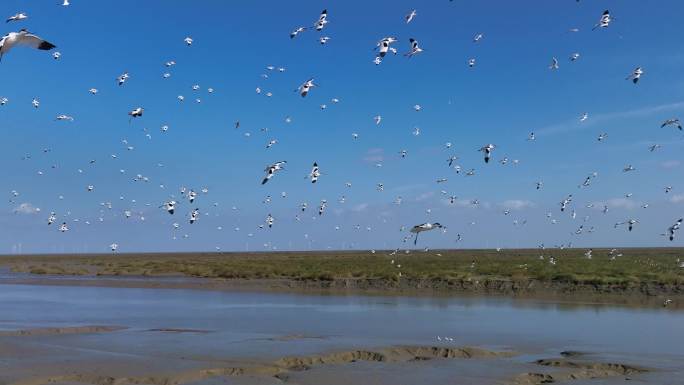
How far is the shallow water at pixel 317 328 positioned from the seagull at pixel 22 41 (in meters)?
8.28

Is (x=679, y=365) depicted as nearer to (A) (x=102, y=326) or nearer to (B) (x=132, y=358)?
(B) (x=132, y=358)

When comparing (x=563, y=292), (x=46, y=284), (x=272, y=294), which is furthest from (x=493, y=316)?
(x=46, y=284)

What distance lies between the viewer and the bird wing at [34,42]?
61.7ft

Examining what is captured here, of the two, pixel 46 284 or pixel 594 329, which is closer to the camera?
pixel 594 329

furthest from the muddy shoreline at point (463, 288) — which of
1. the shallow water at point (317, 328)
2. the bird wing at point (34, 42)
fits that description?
the bird wing at point (34, 42)

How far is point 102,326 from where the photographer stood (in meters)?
25.2

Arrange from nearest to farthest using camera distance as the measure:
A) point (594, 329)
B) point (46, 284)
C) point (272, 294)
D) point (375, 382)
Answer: point (375, 382), point (594, 329), point (272, 294), point (46, 284)

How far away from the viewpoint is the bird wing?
61.7ft

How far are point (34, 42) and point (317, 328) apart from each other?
13181 mm

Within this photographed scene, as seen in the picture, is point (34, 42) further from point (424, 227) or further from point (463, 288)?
point (463, 288)

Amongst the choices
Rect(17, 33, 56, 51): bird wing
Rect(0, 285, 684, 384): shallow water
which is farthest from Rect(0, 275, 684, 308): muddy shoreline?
Rect(17, 33, 56, 51): bird wing

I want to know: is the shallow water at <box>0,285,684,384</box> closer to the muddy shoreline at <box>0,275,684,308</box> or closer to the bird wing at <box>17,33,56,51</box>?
the muddy shoreline at <box>0,275,684,308</box>

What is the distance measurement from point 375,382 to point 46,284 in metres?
46.1

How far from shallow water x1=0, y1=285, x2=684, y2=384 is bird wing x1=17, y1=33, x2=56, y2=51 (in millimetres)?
8296
